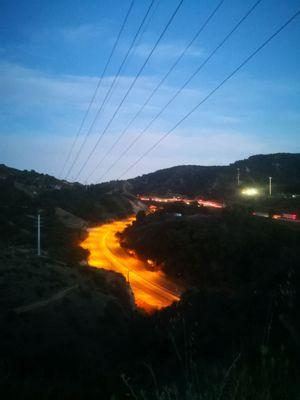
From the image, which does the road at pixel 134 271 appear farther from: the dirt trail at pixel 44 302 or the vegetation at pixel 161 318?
the dirt trail at pixel 44 302

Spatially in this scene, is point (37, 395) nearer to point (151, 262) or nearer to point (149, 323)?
point (149, 323)

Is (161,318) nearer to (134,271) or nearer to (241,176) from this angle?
(134,271)

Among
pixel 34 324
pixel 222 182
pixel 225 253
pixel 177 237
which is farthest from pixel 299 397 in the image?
pixel 222 182

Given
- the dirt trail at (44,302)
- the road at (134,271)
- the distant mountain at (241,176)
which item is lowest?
the road at (134,271)

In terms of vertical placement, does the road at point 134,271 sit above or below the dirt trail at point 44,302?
below

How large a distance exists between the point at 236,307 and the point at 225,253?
130 feet

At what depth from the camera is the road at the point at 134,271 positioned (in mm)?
45312

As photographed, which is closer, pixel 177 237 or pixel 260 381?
pixel 260 381

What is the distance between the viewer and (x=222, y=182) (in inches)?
Answer: 6161

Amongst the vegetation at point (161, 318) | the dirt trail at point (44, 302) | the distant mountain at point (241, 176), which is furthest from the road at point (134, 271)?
the distant mountain at point (241, 176)

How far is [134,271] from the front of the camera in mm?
58594

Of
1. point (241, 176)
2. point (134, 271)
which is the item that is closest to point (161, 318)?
point (134, 271)

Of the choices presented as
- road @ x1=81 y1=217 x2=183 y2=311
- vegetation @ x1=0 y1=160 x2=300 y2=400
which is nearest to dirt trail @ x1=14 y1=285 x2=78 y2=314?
vegetation @ x1=0 y1=160 x2=300 y2=400

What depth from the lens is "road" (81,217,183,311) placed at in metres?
45.3
